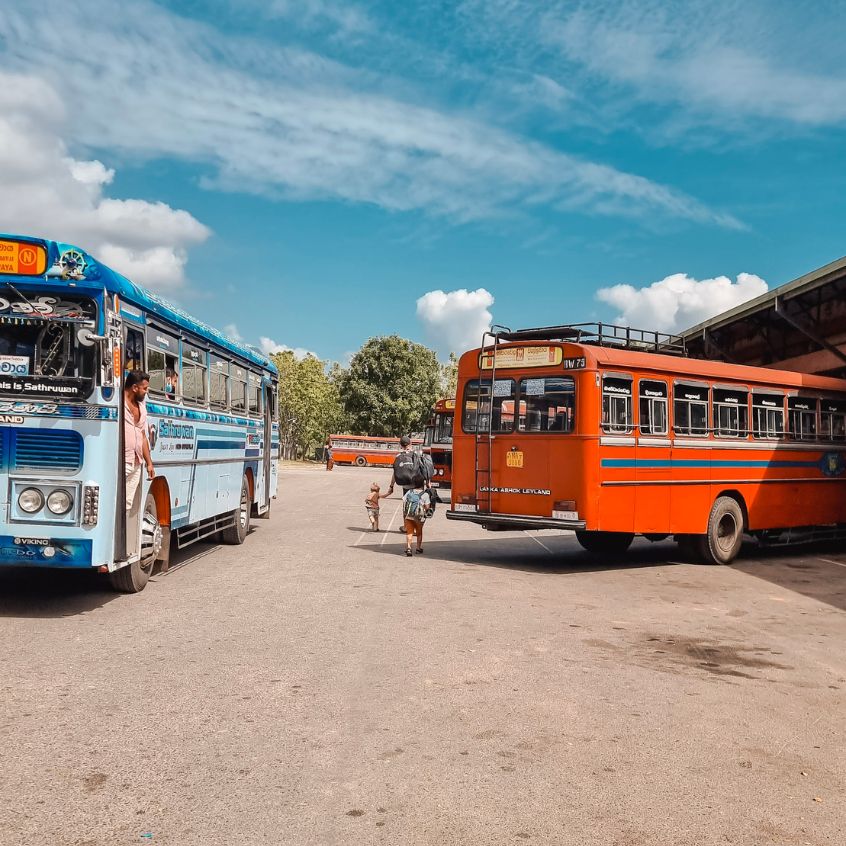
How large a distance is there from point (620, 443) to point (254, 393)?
6614 mm

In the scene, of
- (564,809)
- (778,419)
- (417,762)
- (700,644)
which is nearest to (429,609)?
(700,644)

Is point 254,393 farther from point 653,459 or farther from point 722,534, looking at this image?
point 722,534

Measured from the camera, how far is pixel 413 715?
17.7 ft

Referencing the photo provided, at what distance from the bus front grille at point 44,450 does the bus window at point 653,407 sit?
7743 mm

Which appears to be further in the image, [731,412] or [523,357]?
[731,412]

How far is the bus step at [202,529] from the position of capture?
11141mm

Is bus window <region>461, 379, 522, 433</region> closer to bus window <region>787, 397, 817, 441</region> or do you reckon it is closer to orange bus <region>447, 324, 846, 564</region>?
orange bus <region>447, 324, 846, 564</region>

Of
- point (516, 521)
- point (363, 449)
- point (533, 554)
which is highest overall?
point (363, 449)

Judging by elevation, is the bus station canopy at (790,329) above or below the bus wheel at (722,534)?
above

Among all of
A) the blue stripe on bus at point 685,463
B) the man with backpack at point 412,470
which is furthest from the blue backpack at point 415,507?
the blue stripe on bus at point 685,463

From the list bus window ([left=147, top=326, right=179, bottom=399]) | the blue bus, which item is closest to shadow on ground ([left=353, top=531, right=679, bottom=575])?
bus window ([left=147, top=326, right=179, bottom=399])

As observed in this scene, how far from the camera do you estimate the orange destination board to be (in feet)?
26.0

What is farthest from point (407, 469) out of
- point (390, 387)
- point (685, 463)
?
point (390, 387)

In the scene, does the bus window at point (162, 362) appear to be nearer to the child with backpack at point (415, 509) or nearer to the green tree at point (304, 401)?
the child with backpack at point (415, 509)
